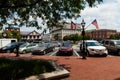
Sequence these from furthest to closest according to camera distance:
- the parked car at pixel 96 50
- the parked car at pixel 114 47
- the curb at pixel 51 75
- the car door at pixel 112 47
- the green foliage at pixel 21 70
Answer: the car door at pixel 112 47 → the parked car at pixel 114 47 → the parked car at pixel 96 50 → the curb at pixel 51 75 → the green foliage at pixel 21 70

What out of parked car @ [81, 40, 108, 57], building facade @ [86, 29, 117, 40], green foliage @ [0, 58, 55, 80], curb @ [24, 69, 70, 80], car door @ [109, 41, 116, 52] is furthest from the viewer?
building facade @ [86, 29, 117, 40]

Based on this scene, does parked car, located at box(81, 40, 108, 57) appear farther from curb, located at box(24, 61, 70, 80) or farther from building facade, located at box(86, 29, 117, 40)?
building facade, located at box(86, 29, 117, 40)

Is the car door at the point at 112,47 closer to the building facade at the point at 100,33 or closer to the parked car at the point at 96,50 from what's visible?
the parked car at the point at 96,50

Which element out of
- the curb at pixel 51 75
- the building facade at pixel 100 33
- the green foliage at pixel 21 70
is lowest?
the curb at pixel 51 75

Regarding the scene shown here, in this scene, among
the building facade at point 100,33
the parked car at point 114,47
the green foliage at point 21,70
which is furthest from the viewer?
the building facade at point 100,33

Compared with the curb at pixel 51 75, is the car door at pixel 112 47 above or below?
above

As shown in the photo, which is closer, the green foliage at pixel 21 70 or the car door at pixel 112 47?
the green foliage at pixel 21 70

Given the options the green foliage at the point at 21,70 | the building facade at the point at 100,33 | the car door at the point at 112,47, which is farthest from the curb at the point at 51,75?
the building facade at the point at 100,33

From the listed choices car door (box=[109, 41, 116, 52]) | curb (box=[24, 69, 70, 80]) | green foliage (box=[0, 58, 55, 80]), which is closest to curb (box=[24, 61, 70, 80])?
curb (box=[24, 69, 70, 80])

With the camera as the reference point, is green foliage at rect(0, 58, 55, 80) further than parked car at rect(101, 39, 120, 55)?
No

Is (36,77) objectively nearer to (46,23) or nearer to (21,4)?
(21,4)

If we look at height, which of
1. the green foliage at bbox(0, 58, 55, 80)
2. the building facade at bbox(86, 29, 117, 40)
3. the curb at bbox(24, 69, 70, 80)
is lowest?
the curb at bbox(24, 69, 70, 80)

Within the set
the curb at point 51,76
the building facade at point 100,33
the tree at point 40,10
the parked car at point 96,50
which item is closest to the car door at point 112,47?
the parked car at point 96,50

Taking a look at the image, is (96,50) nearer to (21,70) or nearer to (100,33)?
(21,70)
